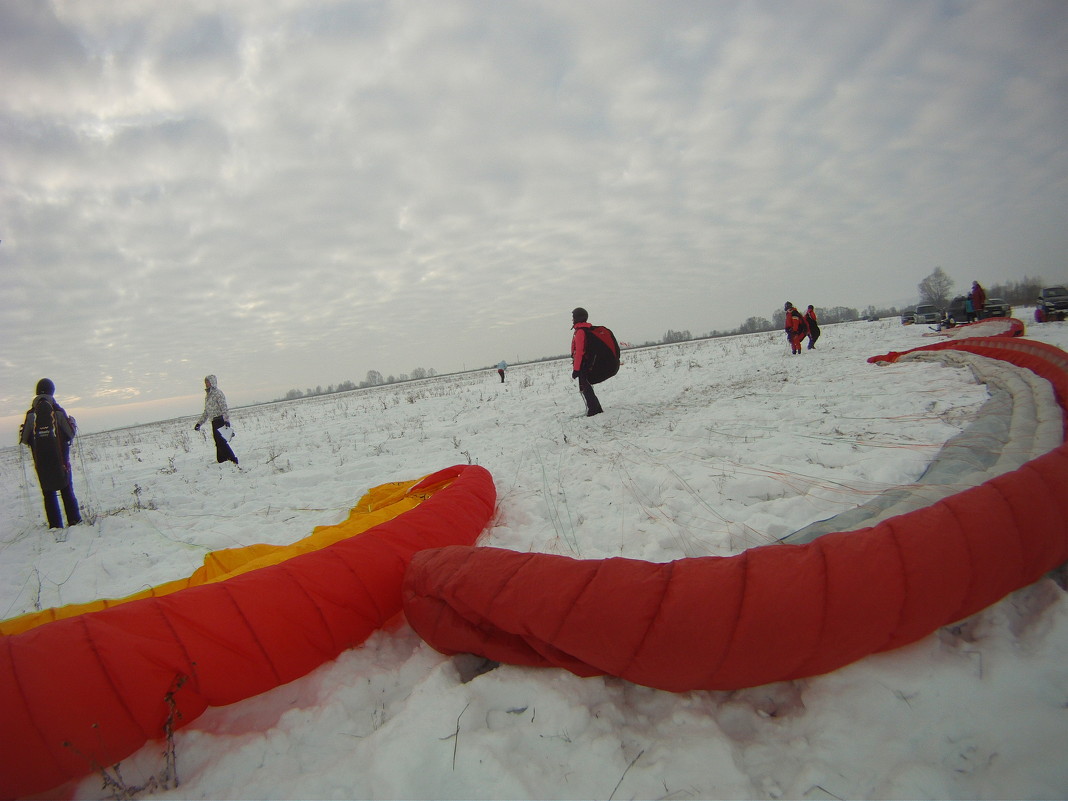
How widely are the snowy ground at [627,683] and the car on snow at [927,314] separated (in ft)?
72.5

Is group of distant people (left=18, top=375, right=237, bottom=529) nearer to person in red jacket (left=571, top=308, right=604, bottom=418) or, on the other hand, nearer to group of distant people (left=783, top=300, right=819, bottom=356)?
person in red jacket (left=571, top=308, right=604, bottom=418)

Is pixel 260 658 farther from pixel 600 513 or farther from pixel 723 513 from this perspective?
pixel 723 513

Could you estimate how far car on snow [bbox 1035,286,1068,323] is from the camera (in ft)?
50.7

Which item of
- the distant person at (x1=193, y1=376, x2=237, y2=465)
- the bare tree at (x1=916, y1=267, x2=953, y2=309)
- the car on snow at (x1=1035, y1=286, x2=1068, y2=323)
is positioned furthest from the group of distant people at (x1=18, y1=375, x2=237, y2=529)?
the bare tree at (x1=916, y1=267, x2=953, y2=309)

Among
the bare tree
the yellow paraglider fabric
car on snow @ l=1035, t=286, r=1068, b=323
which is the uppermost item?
the bare tree

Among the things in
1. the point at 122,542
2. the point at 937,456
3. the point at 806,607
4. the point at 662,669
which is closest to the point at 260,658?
the point at 662,669

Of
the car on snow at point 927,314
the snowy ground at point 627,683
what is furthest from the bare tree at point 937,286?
the snowy ground at point 627,683

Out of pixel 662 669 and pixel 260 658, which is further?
pixel 260 658

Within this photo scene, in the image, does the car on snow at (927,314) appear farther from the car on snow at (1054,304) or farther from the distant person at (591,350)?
the distant person at (591,350)

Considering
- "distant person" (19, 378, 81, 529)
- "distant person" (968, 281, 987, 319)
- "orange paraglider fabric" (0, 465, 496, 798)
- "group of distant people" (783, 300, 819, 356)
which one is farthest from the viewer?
"distant person" (968, 281, 987, 319)

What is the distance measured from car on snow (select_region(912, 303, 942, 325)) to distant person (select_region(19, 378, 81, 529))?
103ft

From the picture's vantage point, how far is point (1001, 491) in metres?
1.88

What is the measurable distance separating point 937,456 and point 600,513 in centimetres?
261

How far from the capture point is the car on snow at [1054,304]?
50.7 feet
